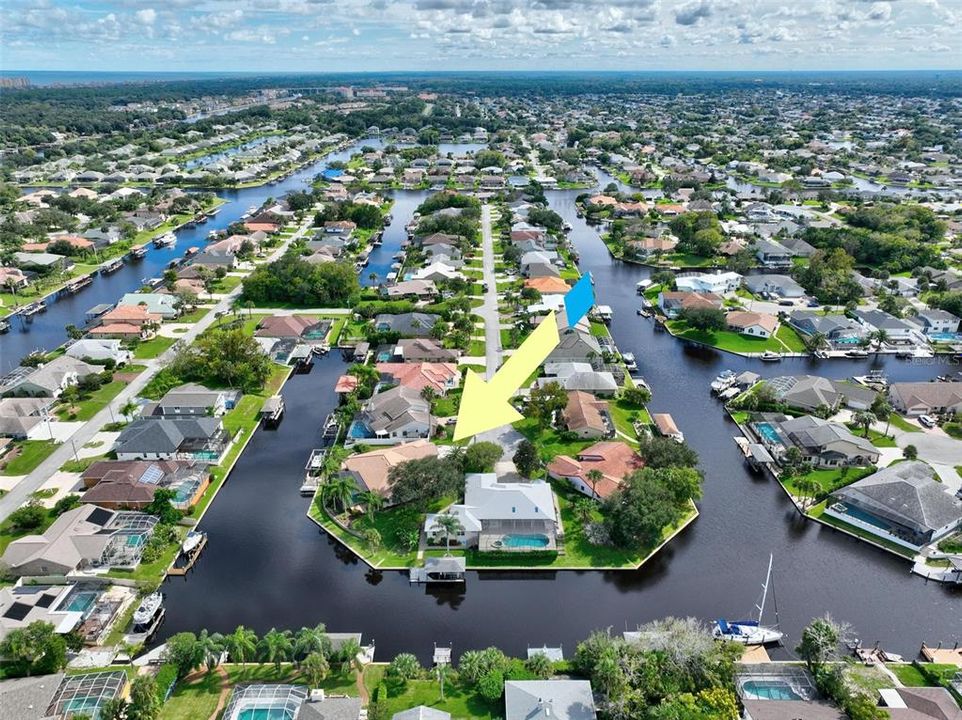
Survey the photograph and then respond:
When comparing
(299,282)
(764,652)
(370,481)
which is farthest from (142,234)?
(764,652)

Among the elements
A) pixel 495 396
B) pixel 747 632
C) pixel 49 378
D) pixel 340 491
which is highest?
pixel 495 396

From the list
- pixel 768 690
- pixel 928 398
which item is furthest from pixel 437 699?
pixel 928 398

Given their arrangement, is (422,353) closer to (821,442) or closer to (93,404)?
(93,404)

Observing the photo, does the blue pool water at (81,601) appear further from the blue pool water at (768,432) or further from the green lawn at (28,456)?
the blue pool water at (768,432)

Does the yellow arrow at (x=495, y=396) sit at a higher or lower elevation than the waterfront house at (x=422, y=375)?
higher

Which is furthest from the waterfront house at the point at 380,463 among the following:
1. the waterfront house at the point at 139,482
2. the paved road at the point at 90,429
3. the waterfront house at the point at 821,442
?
the waterfront house at the point at 821,442

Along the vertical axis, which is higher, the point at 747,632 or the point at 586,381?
the point at 586,381
